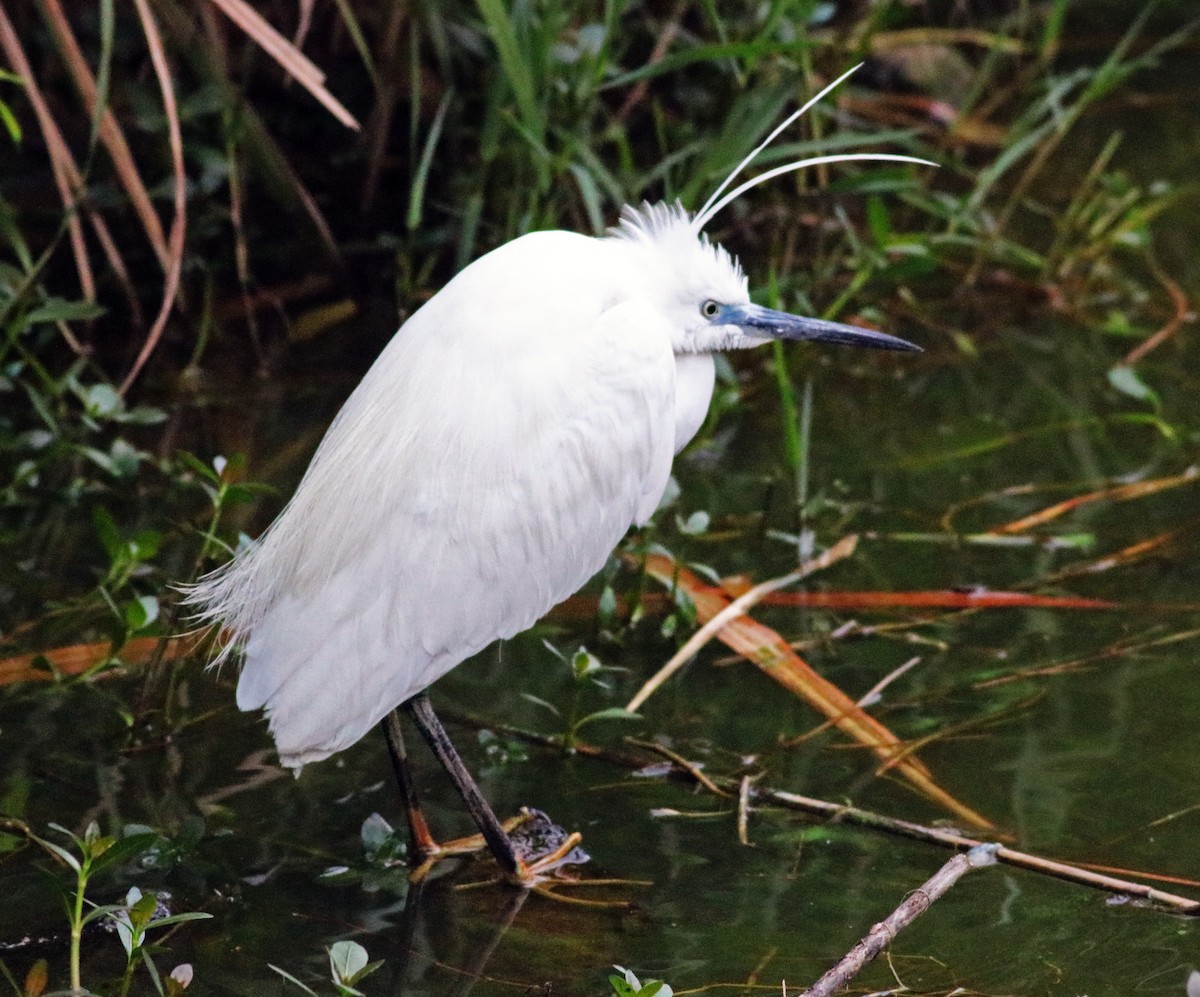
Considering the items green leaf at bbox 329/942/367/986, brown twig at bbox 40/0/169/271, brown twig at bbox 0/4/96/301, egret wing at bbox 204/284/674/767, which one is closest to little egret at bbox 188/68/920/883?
egret wing at bbox 204/284/674/767

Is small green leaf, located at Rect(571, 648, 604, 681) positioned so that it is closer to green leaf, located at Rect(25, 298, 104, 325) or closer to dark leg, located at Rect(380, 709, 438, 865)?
dark leg, located at Rect(380, 709, 438, 865)

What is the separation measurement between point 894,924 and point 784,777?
646 millimetres

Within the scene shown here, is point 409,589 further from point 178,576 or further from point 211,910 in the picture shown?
point 178,576

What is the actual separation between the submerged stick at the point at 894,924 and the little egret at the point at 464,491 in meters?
0.62

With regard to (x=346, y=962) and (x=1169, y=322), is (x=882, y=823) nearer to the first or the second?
(x=346, y=962)

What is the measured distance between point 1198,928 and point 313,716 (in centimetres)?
124

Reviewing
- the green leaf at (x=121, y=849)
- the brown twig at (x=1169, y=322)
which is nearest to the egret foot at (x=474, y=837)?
the green leaf at (x=121, y=849)

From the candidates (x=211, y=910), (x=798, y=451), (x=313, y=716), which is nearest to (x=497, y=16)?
(x=798, y=451)

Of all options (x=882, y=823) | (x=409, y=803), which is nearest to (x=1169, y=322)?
(x=882, y=823)

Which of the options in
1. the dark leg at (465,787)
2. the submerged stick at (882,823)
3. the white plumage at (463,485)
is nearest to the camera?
the submerged stick at (882,823)

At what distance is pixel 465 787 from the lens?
247 cm

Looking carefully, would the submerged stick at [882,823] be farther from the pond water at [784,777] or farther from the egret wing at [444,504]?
the egret wing at [444,504]

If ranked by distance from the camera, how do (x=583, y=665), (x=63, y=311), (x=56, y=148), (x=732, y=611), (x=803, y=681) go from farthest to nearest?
(x=56, y=148) → (x=63, y=311) → (x=732, y=611) → (x=803, y=681) → (x=583, y=665)

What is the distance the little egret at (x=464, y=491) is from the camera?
2.34 m
